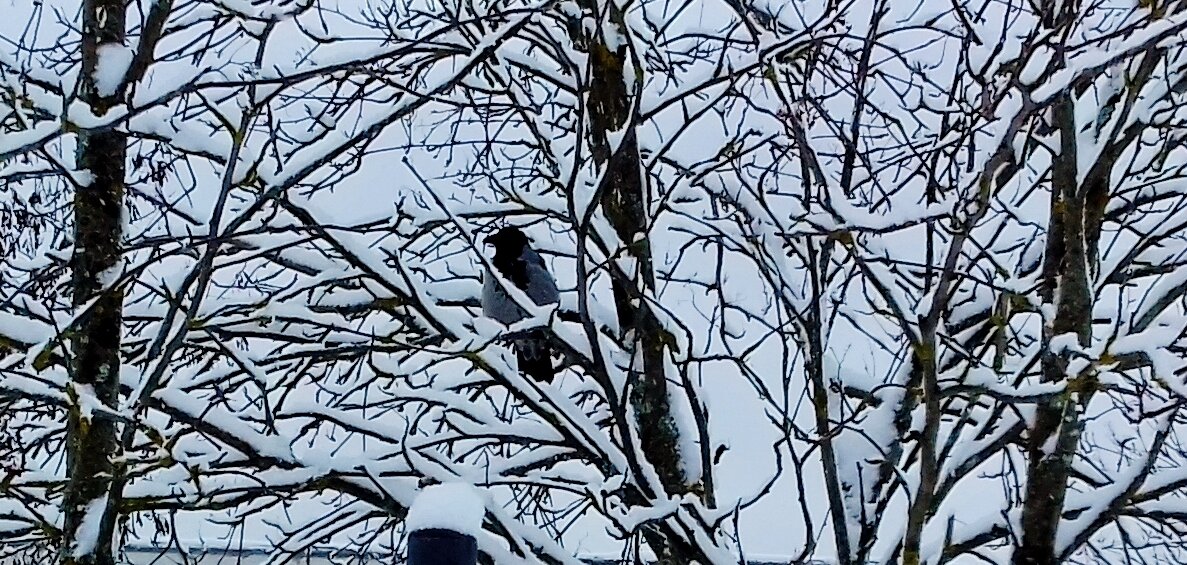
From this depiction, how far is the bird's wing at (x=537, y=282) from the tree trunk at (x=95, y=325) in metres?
1.97

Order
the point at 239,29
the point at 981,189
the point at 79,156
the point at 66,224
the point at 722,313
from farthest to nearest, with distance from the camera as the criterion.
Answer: the point at 66,224 < the point at 239,29 < the point at 79,156 < the point at 722,313 < the point at 981,189

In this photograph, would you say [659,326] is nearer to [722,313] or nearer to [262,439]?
[722,313]

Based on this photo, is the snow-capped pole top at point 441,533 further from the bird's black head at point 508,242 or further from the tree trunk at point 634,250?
the bird's black head at point 508,242

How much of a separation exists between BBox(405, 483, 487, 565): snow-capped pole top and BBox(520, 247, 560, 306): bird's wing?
3770 mm

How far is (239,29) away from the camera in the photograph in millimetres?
4625

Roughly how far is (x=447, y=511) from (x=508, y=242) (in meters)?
3.93

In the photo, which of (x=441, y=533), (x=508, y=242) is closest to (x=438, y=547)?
(x=441, y=533)

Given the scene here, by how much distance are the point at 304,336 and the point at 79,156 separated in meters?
1.20

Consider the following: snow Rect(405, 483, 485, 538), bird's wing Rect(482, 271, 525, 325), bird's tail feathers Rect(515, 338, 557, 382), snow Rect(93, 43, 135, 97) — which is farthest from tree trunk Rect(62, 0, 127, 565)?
bird's tail feathers Rect(515, 338, 557, 382)

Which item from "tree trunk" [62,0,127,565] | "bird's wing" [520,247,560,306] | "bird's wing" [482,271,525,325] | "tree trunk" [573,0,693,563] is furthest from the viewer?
"bird's wing" [520,247,560,306]

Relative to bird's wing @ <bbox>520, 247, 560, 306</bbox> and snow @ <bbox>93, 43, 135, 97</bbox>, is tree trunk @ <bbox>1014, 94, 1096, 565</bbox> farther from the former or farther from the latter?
snow @ <bbox>93, 43, 135, 97</bbox>

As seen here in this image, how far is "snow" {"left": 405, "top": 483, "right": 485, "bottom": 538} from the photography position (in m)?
1.66

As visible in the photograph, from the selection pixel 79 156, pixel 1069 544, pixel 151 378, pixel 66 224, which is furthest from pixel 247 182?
pixel 1069 544

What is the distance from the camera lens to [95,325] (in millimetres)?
3844
